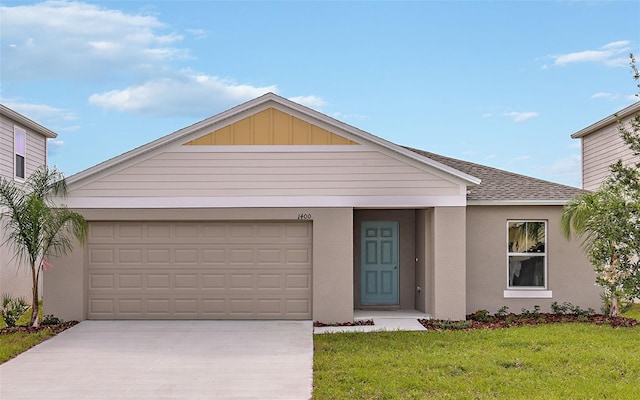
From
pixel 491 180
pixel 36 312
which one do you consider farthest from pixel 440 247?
pixel 36 312

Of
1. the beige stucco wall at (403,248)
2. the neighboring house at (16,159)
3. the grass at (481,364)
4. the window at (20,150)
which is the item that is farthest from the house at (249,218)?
the window at (20,150)

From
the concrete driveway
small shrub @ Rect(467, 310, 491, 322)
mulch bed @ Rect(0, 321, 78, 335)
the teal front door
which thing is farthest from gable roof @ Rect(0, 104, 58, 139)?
small shrub @ Rect(467, 310, 491, 322)

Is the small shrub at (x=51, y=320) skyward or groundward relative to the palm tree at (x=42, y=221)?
groundward

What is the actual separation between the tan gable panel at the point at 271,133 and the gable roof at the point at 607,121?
916cm

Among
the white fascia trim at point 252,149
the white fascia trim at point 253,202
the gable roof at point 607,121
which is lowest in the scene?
the white fascia trim at point 253,202

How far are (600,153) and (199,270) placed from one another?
1639 cm

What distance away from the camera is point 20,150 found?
68.1ft

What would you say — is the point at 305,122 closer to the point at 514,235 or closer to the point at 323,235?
the point at 323,235

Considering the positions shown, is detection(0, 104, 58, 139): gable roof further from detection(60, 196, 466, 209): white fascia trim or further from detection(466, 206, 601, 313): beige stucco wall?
detection(466, 206, 601, 313): beige stucco wall

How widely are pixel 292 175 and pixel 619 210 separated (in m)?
7.12

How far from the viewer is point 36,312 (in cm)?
1375

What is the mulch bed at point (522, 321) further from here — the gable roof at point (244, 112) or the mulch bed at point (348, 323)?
the gable roof at point (244, 112)

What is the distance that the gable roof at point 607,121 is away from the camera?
2044 cm

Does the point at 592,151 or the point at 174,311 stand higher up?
the point at 592,151
